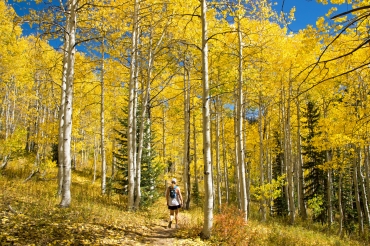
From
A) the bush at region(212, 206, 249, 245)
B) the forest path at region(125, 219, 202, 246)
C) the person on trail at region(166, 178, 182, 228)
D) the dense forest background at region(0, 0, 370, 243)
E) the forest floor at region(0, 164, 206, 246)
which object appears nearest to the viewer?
the forest floor at region(0, 164, 206, 246)

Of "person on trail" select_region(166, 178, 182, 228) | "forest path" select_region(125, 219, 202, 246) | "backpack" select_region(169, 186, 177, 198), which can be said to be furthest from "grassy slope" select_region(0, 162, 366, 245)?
"backpack" select_region(169, 186, 177, 198)

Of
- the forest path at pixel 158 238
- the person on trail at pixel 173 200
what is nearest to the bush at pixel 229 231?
the forest path at pixel 158 238

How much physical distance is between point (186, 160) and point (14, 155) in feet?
27.0

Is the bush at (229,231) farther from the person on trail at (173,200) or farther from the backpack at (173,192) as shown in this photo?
the backpack at (173,192)

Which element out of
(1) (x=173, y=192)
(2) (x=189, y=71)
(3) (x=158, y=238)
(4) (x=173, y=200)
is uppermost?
(2) (x=189, y=71)

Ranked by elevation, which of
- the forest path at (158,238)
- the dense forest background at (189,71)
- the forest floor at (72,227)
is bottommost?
the forest path at (158,238)

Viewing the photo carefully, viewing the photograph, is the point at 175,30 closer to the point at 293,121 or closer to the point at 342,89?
the point at 342,89

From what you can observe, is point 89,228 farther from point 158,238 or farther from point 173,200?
point 173,200

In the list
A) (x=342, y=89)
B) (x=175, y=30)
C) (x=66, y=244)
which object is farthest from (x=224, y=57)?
(x=66, y=244)

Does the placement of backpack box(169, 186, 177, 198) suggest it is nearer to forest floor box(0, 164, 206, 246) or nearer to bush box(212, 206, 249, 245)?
forest floor box(0, 164, 206, 246)

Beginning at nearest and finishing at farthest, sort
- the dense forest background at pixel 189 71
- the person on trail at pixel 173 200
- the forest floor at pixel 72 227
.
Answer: the forest floor at pixel 72 227
the dense forest background at pixel 189 71
the person on trail at pixel 173 200

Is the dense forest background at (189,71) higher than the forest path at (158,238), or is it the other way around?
the dense forest background at (189,71)

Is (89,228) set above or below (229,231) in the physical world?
above

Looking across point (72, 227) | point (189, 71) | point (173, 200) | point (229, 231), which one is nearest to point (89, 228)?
point (72, 227)
